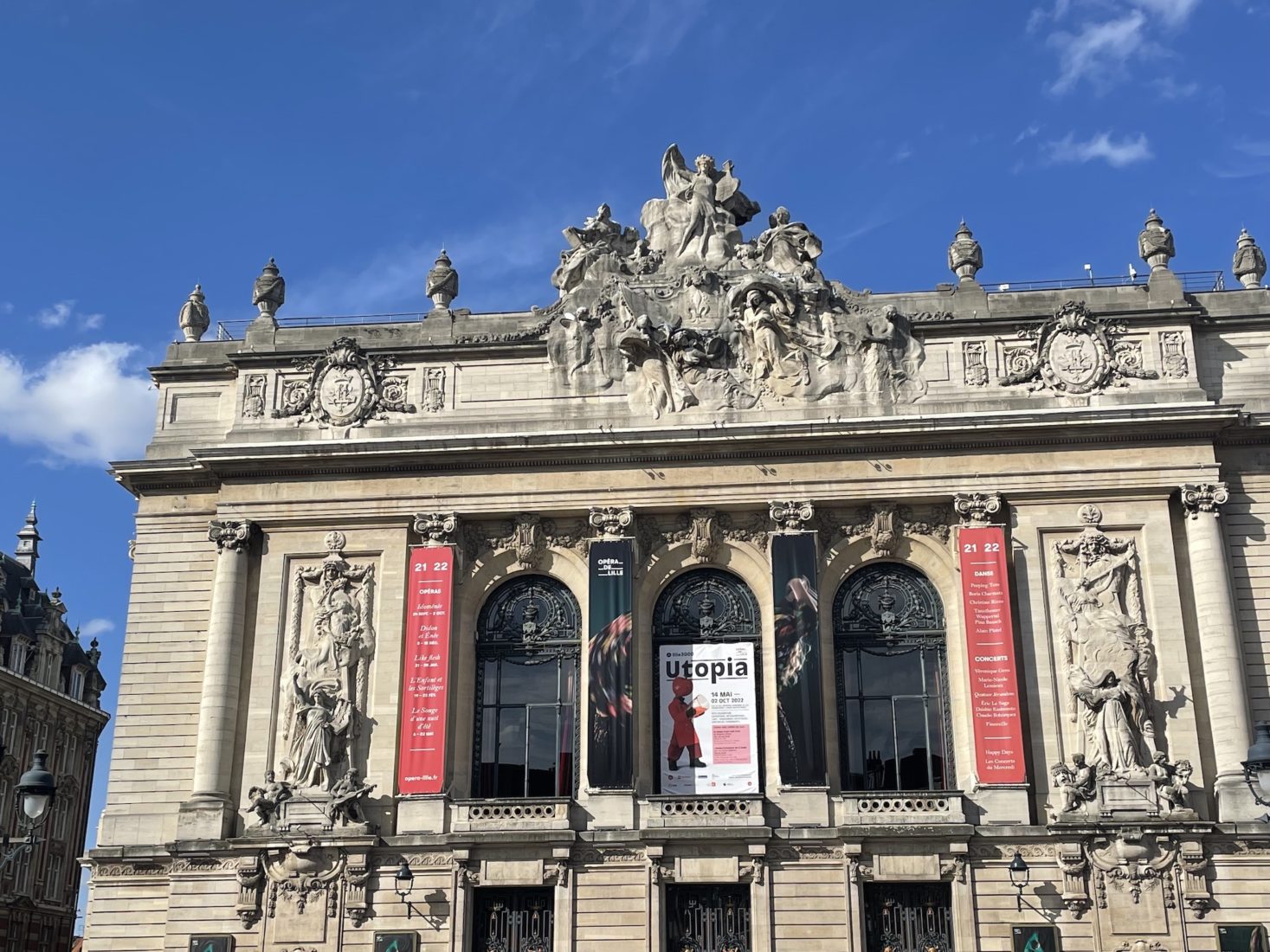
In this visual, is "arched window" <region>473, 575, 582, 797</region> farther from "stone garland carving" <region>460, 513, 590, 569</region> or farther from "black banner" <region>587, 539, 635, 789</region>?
"black banner" <region>587, 539, 635, 789</region>

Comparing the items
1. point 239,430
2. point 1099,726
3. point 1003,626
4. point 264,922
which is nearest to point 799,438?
point 1003,626

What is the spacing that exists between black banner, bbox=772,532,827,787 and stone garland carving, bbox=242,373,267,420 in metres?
12.1

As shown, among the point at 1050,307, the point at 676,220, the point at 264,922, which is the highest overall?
the point at 676,220

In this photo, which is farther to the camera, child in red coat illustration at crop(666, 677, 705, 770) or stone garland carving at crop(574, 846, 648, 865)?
child in red coat illustration at crop(666, 677, 705, 770)

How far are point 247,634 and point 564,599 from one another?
22.4 feet

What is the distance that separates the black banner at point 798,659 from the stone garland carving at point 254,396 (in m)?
12.1

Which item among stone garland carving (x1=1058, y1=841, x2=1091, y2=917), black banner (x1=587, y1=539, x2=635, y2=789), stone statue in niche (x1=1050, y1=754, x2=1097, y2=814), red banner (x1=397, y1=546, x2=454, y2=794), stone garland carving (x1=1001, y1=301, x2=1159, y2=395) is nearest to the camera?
stone garland carving (x1=1058, y1=841, x2=1091, y2=917)

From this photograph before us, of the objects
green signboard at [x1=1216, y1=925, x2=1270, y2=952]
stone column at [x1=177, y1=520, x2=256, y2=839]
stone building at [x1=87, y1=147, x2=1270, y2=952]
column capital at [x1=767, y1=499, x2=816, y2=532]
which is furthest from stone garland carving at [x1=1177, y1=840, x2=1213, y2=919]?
stone column at [x1=177, y1=520, x2=256, y2=839]

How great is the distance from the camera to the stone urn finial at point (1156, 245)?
33094 millimetres

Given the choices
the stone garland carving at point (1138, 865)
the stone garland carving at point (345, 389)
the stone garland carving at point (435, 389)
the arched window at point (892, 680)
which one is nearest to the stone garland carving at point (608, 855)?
the arched window at point (892, 680)

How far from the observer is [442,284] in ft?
113

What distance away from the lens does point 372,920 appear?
28734mm

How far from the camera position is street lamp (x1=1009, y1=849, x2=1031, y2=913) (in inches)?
1088

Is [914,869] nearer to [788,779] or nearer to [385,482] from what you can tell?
[788,779]
